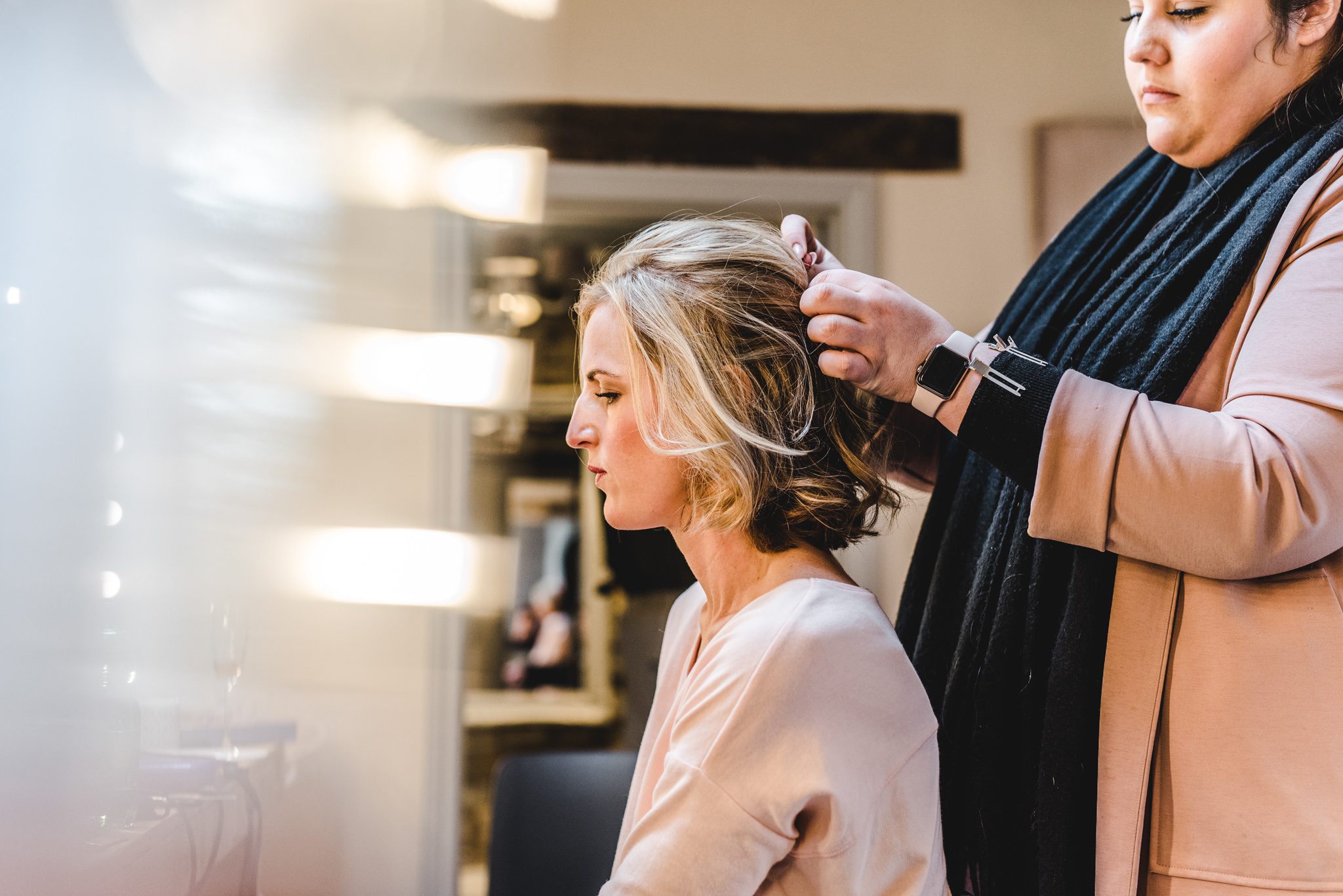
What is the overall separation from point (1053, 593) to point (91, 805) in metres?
0.93

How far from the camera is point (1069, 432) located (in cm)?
72

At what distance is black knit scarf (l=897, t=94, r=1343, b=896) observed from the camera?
0.80 meters

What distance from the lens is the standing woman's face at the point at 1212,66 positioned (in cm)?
81

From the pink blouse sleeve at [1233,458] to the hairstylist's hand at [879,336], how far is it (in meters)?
0.12

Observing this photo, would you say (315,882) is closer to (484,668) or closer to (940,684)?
(940,684)

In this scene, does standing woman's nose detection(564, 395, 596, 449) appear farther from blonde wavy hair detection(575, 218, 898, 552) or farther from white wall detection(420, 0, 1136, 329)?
white wall detection(420, 0, 1136, 329)

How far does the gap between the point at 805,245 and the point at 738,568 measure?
12.9 inches

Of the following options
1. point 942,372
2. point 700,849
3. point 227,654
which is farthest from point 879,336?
point 227,654

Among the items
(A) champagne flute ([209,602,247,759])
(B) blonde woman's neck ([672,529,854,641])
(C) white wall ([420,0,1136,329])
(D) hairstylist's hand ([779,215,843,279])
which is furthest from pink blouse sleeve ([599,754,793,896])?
(C) white wall ([420,0,1136,329])

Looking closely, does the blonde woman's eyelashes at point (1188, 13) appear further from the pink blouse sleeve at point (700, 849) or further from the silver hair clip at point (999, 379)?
the pink blouse sleeve at point (700, 849)

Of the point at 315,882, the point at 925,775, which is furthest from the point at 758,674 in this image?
the point at 315,882

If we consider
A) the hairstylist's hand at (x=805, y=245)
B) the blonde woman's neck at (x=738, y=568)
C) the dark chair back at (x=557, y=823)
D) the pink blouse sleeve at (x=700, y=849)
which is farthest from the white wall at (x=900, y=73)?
the pink blouse sleeve at (x=700, y=849)

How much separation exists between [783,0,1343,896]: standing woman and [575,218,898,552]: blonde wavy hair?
0.05 metres

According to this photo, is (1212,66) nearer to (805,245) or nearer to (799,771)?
(805,245)
